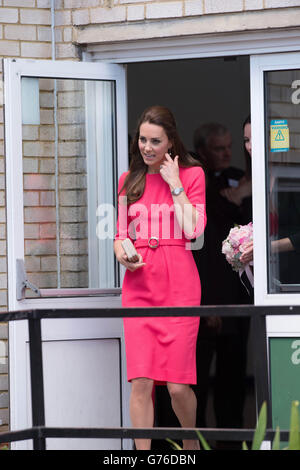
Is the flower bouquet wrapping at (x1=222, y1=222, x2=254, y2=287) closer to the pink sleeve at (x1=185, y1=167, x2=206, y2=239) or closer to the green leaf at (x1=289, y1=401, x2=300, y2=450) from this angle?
the pink sleeve at (x1=185, y1=167, x2=206, y2=239)

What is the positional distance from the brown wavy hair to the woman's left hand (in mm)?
87

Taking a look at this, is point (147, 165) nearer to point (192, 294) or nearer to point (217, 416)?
point (192, 294)

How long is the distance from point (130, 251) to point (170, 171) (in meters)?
0.43

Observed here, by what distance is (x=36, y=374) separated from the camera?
3.37 meters

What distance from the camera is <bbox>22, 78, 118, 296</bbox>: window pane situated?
484 centimetres

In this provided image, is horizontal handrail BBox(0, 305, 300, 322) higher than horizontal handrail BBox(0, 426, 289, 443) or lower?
higher

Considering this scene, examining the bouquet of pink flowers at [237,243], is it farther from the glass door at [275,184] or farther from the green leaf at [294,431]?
the green leaf at [294,431]

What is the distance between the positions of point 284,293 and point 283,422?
0.64m

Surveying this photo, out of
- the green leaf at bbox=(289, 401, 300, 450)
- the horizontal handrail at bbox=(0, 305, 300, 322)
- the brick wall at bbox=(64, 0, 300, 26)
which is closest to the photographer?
the green leaf at bbox=(289, 401, 300, 450)

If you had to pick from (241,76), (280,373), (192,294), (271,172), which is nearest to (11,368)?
(192,294)

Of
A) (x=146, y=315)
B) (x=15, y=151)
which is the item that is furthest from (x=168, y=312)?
(x=15, y=151)

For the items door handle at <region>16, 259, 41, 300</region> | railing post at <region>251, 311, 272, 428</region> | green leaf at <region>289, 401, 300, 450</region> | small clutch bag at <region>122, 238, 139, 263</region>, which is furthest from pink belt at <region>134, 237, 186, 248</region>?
green leaf at <region>289, 401, 300, 450</region>

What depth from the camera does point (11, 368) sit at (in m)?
4.66

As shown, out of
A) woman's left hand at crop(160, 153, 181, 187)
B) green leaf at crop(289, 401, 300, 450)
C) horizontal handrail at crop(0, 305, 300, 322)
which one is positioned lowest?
green leaf at crop(289, 401, 300, 450)
